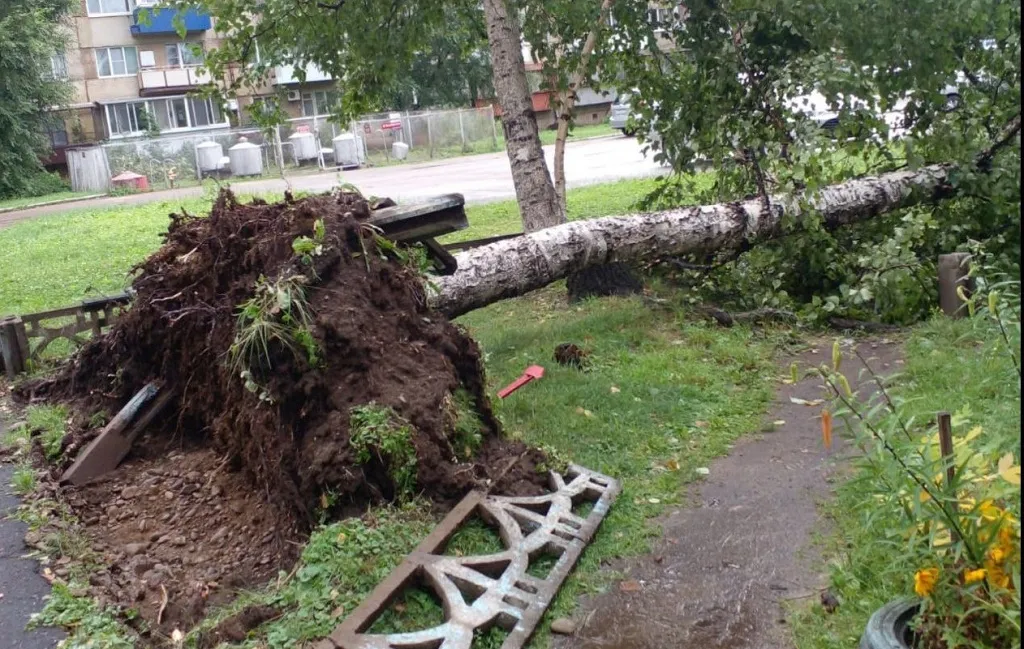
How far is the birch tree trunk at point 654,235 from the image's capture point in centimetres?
638

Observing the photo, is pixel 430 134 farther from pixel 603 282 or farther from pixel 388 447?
pixel 388 447

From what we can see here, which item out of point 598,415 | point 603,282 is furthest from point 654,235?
point 598,415

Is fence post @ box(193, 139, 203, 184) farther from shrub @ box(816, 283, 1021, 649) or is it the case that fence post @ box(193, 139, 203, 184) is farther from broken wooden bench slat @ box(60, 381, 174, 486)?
shrub @ box(816, 283, 1021, 649)

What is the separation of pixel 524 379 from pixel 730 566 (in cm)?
234

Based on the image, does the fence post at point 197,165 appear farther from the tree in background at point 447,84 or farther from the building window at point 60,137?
the building window at point 60,137

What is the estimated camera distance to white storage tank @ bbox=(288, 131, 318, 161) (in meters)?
34.2

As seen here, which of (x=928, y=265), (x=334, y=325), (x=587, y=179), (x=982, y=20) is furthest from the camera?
(x=587, y=179)

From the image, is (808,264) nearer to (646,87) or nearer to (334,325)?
(646,87)

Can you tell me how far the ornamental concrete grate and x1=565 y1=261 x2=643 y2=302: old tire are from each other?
12.8ft

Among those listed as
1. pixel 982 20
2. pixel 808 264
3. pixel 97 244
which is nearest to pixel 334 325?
pixel 808 264

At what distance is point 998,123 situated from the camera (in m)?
8.20

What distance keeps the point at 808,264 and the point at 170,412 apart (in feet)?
16.7

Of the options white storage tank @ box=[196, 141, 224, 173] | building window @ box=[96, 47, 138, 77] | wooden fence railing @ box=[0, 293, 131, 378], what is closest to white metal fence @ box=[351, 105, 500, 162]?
white storage tank @ box=[196, 141, 224, 173]

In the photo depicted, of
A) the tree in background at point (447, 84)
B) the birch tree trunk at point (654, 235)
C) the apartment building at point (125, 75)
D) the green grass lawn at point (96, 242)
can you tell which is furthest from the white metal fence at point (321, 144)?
the birch tree trunk at point (654, 235)
